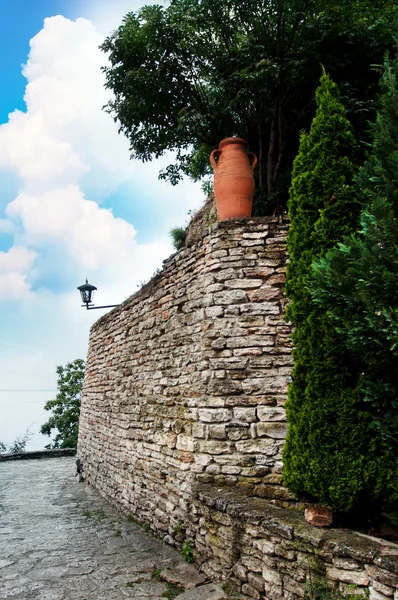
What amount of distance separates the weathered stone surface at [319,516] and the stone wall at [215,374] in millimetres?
579

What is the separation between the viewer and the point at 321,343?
3012 millimetres

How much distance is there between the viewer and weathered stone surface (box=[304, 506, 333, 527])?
2795 mm

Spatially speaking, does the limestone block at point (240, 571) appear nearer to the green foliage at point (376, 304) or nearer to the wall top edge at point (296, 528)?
the wall top edge at point (296, 528)

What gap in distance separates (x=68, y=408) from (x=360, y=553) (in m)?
13.4

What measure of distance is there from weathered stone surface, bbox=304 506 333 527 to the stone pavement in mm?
869

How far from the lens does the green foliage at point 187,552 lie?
3.73 meters

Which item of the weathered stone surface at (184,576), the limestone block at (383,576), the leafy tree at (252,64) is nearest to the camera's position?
the limestone block at (383,576)

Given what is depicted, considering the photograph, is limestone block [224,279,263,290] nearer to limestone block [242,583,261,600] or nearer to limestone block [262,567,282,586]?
limestone block [262,567,282,586]

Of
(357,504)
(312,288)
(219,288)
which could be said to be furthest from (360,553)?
(219,288)

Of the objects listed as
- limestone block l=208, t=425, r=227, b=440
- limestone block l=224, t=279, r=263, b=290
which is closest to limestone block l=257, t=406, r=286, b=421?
limestone block l=208, t=425, r=227, b=440

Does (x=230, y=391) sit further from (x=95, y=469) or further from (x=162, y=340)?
(x=95, y=469)

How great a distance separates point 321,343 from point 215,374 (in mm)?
1149

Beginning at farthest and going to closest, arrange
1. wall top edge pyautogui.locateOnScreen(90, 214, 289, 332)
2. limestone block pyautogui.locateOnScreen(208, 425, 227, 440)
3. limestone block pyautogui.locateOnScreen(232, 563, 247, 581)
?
wall top edge pyautogui.locateOnScreen(90, 214, 289, 332), limestone block pyautogui.locateOnScreen(208, 425, 227, 440), limestone block pyautogui.locateOnScreen(232, 563, 247, 581)

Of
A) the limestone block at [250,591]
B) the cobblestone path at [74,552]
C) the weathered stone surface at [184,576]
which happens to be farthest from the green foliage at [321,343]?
the cobblestone path at [74,552]
